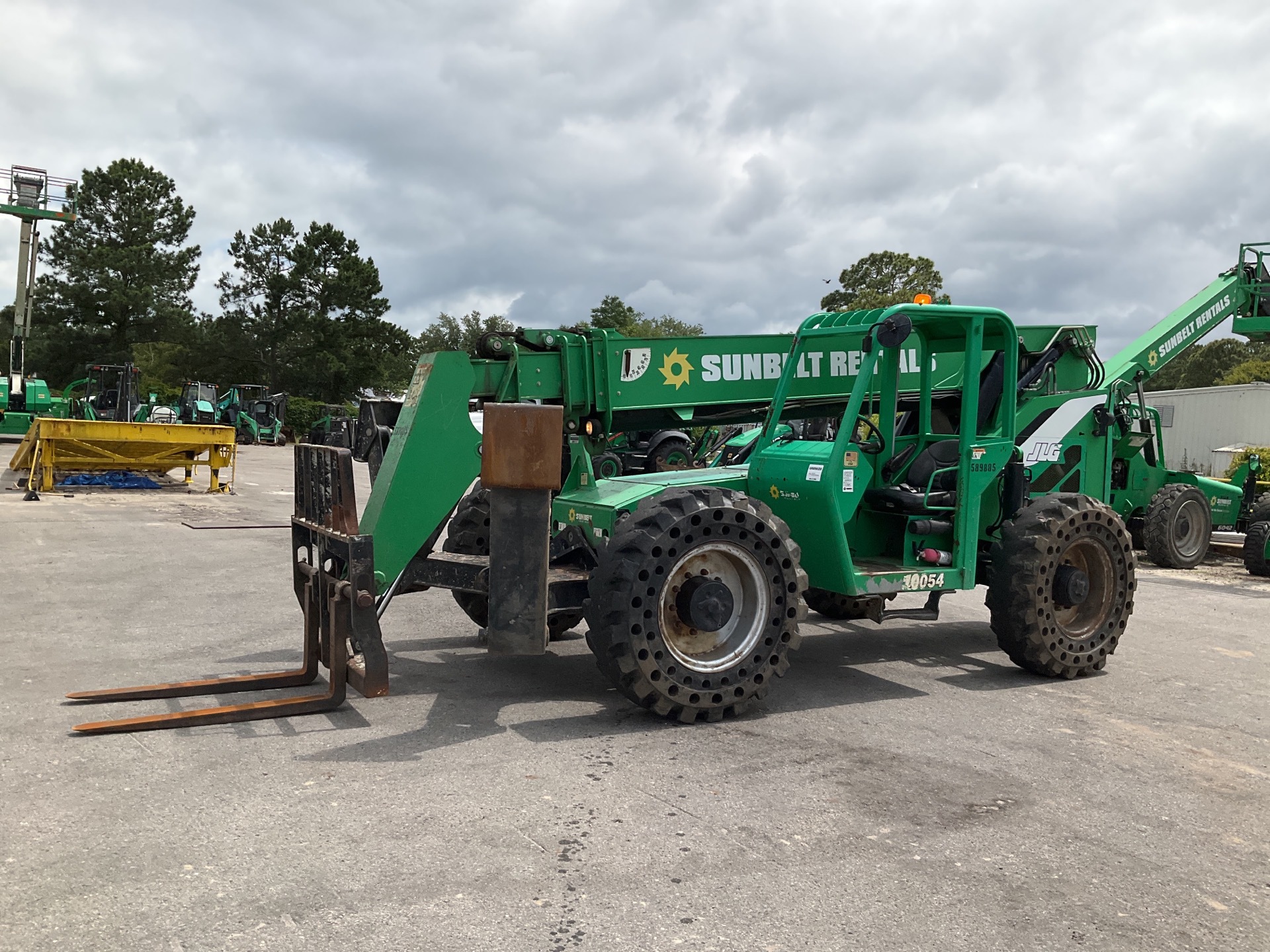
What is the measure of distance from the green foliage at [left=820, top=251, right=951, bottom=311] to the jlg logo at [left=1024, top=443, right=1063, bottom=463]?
33.9 m

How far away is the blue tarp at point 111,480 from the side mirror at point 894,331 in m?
17.5

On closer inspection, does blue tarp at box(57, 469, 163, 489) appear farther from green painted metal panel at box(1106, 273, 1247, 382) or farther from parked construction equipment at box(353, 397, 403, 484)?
green painted metal panel at box(1106, 273, 1247, 382)

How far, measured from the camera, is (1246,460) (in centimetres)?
1636

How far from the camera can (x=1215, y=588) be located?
12.1 metres

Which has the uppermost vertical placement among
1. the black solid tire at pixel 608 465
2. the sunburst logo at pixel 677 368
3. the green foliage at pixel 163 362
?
the green foliage at pixel 163 362

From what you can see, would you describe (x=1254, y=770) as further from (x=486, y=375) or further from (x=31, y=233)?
(x=31, y=233)

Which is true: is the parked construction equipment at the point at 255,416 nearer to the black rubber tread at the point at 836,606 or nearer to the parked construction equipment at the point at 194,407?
the parked construction equipment at the point at 194,407

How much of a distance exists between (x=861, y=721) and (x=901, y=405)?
2.53m

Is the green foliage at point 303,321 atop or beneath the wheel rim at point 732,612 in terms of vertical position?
atop

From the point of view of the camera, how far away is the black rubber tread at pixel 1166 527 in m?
13.6

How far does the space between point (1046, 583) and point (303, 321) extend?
178 feet

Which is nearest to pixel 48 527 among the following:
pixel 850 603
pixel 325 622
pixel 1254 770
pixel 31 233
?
pixel 325 622

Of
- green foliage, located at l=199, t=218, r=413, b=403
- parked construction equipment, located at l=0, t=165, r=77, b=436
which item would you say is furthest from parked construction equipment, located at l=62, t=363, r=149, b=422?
green foliage, located at l=199, t=218, r=413, b=403

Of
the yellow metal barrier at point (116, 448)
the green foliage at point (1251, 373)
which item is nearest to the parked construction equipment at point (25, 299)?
the yellow metal barrier at point (116, 448)
